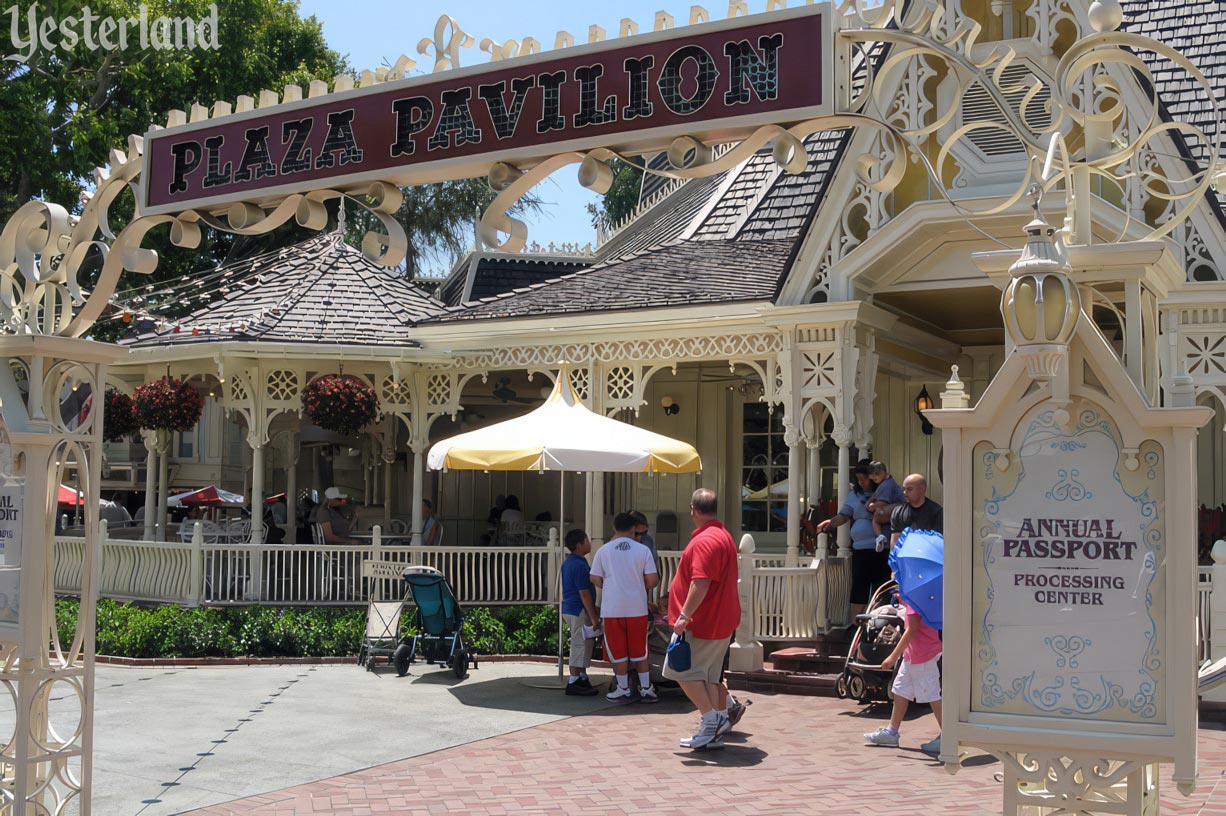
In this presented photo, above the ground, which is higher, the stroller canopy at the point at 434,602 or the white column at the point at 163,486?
the white column at the point at 163,486

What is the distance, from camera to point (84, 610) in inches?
243

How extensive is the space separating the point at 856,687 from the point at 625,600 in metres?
2.03

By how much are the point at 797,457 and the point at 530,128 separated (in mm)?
8492

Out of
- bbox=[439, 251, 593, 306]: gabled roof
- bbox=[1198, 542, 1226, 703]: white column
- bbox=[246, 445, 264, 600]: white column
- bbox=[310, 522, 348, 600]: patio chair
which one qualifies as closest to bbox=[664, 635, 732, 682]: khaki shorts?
bbox=[1198, 542, 1226, 703]: white column

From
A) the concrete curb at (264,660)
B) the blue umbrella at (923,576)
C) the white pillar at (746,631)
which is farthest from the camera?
the concrete curb at (264,660)

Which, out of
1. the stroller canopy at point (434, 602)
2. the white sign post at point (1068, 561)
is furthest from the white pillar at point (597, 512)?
the white sign post at point (1068, 561)

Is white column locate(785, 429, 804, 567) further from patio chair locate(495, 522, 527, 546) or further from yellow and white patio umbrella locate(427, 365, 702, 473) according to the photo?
patio chair locate(495, 522, 527, 546)

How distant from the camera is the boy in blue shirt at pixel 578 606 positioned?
11.7 metres

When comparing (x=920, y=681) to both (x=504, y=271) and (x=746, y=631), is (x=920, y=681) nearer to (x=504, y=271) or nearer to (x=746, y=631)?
(x=746, y=631)

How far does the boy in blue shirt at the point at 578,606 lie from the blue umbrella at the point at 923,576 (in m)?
3.46

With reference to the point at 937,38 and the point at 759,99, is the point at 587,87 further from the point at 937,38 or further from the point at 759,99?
the point at 937,38

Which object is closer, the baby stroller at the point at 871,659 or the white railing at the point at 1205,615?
the baby stroller at the point at 871,659

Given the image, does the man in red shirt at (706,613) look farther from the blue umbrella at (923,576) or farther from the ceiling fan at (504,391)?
the ceiling fan at (504,391)

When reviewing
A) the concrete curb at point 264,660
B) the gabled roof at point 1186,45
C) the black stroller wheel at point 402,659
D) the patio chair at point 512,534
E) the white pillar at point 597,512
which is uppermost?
the gabled roof at point 1186,45
